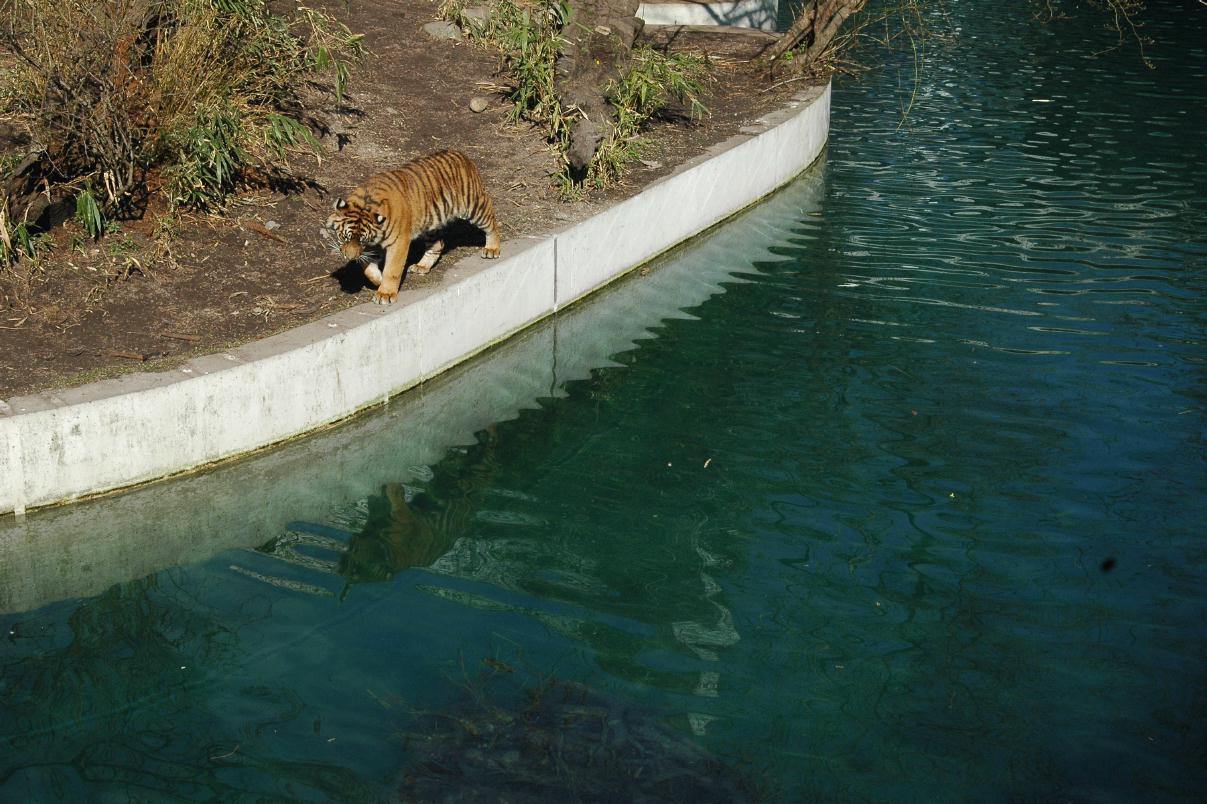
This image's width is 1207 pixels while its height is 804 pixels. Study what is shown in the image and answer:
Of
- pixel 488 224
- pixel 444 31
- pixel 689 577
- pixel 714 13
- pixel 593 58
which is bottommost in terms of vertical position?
pixel 689 577

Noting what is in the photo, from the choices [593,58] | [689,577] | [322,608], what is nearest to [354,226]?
[322,608]

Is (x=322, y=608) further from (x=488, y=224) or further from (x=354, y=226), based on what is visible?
(x=488, y=224)

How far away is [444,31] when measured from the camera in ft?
42.7

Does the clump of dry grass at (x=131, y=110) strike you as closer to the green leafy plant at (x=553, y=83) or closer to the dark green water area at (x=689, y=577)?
the green leafy plant at (x=553, y=83)

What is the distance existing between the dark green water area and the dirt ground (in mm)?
844

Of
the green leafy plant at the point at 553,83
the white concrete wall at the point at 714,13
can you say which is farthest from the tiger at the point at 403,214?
the white concrete wall at the point at 714,13

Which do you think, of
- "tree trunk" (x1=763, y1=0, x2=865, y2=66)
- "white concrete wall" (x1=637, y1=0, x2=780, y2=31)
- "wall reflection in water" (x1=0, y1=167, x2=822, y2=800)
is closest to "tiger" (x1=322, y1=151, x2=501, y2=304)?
"wall reflection in water" (x1=0, y1=167, x2=822, y2=800)

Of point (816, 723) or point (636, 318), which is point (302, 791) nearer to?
point (816, 723)

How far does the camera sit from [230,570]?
5.92 meters

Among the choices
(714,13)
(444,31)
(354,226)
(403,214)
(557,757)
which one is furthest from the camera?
(714,13)

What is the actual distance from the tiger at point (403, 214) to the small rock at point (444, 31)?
189 inches

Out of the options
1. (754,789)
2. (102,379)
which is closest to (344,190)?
(102,379)

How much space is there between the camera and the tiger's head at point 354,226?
7270mm

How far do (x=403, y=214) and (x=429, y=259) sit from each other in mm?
689
